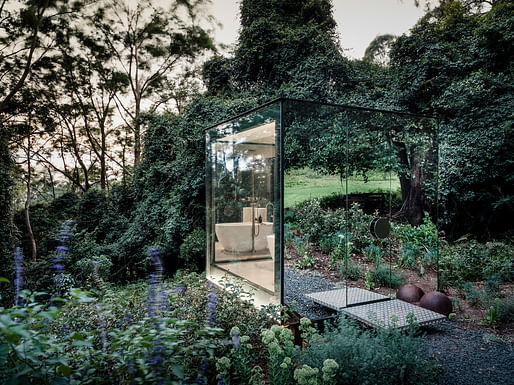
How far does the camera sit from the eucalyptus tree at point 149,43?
13773 millimetres

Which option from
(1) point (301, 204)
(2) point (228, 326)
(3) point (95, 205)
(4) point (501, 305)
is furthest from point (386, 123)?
(3) point (95, 205)

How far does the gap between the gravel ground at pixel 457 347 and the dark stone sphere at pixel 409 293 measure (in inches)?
16.2

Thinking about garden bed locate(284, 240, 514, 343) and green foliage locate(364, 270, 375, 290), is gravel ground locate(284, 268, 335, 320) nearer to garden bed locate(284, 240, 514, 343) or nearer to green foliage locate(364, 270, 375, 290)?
garden bed locate(284, 240, 514, 343)

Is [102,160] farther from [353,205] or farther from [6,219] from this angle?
[353,205]

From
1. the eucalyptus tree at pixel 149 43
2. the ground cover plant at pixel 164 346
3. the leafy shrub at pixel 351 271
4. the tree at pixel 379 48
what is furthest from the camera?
the eucalyptus tree at pixel 149 43

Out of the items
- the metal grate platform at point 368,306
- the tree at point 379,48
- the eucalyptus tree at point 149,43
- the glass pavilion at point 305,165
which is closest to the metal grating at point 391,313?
the metal grate platform at point 368,306

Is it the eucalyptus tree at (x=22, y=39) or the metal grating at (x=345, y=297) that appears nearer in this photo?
the metal grating at (x=345, y=297)

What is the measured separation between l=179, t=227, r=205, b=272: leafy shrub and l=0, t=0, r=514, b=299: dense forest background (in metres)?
0.04

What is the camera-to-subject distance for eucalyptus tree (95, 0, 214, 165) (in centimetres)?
1377

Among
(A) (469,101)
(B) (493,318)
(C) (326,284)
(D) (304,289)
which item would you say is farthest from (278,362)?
(A) (469,101)

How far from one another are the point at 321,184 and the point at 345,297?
54.6 inches

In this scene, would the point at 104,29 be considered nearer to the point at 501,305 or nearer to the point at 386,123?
the point at 386,123

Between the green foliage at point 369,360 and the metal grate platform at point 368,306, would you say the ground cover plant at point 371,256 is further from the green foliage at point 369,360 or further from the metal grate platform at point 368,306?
the green foliage at point 369,360

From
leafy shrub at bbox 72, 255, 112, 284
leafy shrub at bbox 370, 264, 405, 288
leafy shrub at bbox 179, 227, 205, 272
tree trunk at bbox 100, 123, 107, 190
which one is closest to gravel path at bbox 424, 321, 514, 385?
leafy shrub at bbox 370, 264, 405, 288
